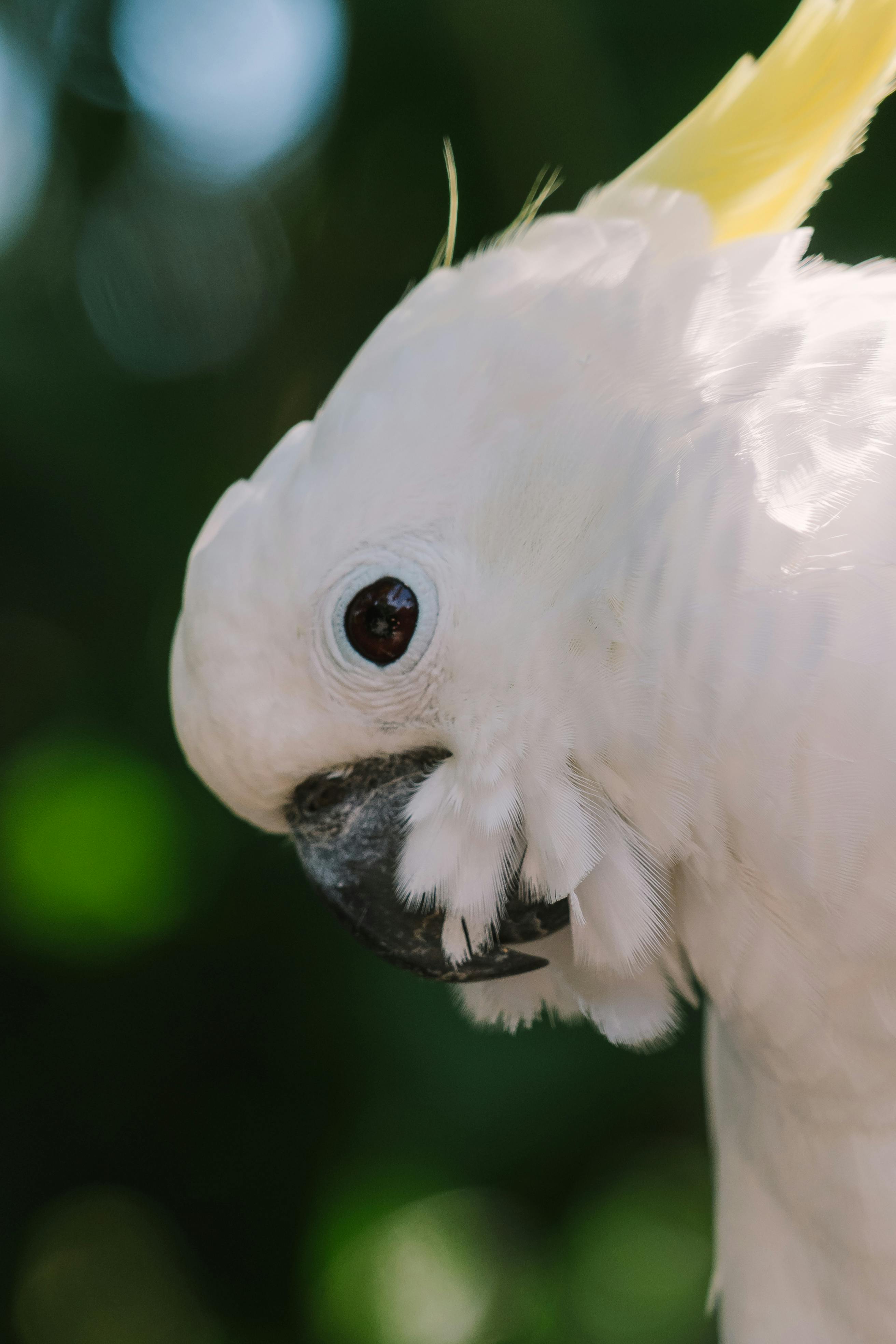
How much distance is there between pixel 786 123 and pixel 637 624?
1.39 feet

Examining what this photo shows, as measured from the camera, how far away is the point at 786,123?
759mm

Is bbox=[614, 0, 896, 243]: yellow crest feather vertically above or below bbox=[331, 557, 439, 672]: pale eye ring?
above

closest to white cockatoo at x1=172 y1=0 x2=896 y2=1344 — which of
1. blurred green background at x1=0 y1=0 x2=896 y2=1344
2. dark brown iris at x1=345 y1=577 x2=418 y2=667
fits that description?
dark brown iris at x1=345 y1=577 x2=418 y2=667

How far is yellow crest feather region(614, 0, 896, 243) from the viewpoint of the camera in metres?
0.72

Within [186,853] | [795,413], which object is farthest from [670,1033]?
[186,853]

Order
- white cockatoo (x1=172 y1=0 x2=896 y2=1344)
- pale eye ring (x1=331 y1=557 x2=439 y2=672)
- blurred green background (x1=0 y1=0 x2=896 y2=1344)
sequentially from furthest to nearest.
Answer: blurred green background (x1=0 y1=0 x2=896 y2=1344) → pale eye ring (x1=331 y1=557 x2=439 y2=672) → white cockatoo (x1=172 y1=0 x2=896 y2=1344)

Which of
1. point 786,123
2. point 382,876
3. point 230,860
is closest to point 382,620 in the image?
point 382,876

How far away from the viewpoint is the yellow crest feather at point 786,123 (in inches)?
28.5

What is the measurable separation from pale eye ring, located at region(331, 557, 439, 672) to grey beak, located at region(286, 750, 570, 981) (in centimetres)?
10

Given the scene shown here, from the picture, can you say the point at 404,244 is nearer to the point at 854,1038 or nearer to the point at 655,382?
the point at 655,382

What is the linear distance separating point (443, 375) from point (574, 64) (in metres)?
1.08

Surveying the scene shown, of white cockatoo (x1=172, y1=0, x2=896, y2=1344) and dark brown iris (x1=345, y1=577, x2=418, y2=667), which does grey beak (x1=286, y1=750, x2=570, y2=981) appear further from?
dark brown iris (x1=345, y1=577, x2=418, y2=667)

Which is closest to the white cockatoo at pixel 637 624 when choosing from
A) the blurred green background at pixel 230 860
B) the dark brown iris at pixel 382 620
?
the dark brown iris at pixel 382 620

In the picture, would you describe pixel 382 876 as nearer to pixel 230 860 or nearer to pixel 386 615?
pixel 386 615
